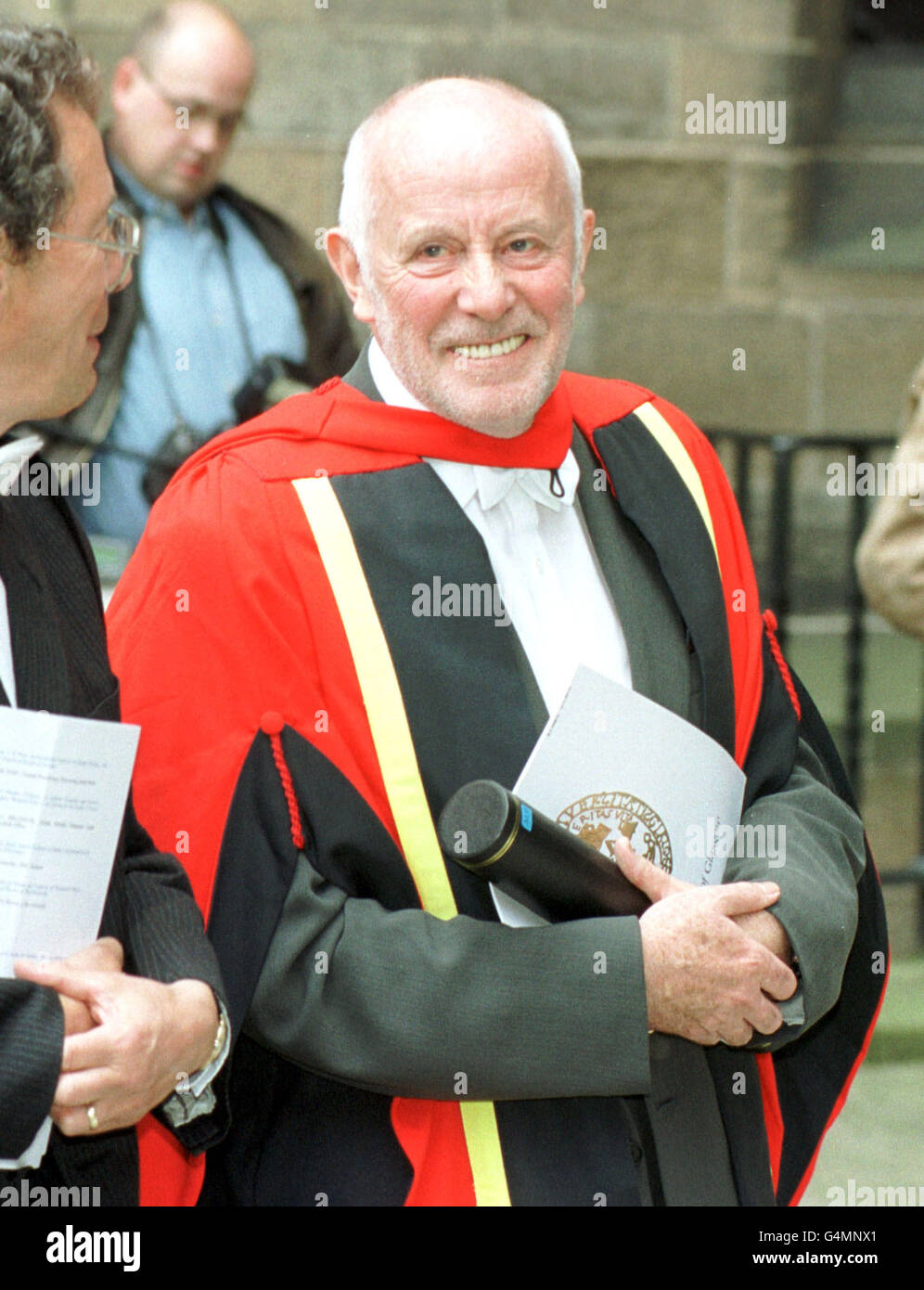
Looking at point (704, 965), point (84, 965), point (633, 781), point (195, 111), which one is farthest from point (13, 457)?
point (195, 111)

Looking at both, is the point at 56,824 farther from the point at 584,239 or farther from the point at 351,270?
the point at 584,239

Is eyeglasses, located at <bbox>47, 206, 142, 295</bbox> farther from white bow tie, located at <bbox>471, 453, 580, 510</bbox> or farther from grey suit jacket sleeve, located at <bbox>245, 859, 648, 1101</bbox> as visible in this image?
grey suit jacket sleeve, located at <bbox>245, 859, 648, 1101</bbox>

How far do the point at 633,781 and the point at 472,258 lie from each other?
0.70 metres

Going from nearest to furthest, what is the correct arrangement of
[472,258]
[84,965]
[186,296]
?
[84,965] < [472,258] < [186,296]

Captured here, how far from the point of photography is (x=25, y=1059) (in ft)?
6.17

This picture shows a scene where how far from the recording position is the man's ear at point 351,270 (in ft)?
8.18

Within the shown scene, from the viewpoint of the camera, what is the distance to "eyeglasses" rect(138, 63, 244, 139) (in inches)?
189

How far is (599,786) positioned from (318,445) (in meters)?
0.58

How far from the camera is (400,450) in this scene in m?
2.47

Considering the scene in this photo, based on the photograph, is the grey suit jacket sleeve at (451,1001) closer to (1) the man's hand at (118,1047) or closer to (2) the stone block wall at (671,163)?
(1) the man's hand at (118,1047)

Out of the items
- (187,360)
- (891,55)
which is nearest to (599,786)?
(187,360)

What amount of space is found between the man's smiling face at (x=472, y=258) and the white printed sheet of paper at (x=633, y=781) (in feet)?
1.34

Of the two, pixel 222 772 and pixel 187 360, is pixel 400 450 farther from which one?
pixel 187 360

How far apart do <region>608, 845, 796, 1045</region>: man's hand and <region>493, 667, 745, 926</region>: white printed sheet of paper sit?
83mm
